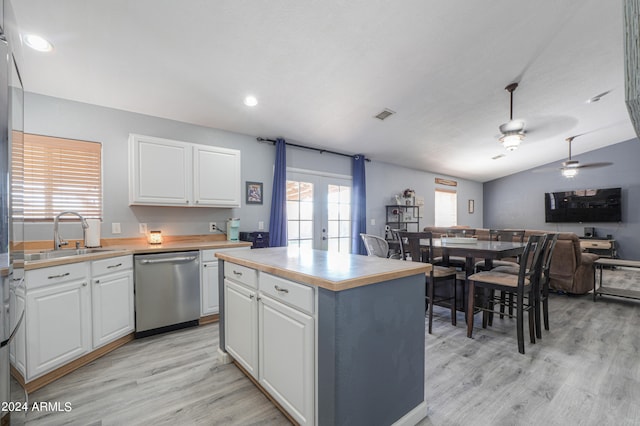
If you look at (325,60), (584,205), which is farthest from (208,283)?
(584,205)

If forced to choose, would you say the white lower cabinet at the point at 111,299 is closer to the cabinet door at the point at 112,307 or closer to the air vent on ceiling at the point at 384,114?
the cabinet door at the point at 112,307

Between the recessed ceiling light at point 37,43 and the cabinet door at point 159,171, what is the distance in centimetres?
89

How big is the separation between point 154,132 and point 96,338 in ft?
7.49

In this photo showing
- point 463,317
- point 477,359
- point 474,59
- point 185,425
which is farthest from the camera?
point 463,317

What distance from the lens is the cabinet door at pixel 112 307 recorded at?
7.45 feet

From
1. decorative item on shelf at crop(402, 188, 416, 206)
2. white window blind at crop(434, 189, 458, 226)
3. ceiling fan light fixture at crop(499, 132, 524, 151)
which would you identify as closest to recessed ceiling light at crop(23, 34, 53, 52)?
ceiling fan light fixture at crop(499, 132, 524, 151)

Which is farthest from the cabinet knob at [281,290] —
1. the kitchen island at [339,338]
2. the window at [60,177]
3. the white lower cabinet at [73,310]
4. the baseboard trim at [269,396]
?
the window at [60,177]

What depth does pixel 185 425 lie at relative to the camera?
1.55 meters

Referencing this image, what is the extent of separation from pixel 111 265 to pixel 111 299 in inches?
12.0

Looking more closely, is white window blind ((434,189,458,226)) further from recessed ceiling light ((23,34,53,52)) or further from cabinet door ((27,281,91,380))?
recessed ceiling light ((23,34,53,52))

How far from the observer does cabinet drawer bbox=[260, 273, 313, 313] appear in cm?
133

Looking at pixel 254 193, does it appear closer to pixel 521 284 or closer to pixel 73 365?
pixel 73 365

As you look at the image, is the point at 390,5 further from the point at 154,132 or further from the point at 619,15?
the point at 154,132

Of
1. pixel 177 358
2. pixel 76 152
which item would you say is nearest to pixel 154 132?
pixel 76 152
